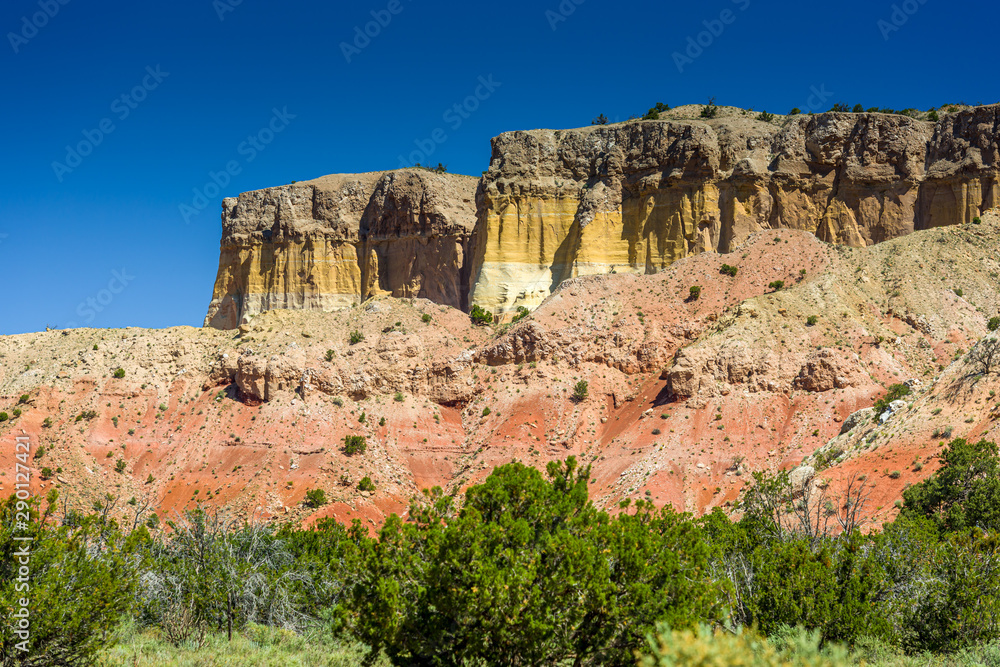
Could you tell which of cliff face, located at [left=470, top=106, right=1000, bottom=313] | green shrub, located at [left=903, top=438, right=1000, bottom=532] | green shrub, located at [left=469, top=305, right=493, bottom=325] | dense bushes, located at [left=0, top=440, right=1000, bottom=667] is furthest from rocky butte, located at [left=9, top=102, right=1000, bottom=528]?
dense bushes, located at [left=0, top=440, right=1000, bottom=667]

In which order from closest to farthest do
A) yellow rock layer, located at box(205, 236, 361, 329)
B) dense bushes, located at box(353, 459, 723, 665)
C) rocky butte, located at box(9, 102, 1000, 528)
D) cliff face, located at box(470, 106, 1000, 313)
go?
dense bushes, located at box(353, 459, 723, 665) → rocky butte, located at box(9, 102, 1000, 528) → cliff face, located at box(470, 106, 1000, 313) → yellow rock layer, located at box(205, 236, 361, 329)

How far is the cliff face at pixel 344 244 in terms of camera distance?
83.4 metres

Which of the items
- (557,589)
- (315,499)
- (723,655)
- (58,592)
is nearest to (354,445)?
(315,499)

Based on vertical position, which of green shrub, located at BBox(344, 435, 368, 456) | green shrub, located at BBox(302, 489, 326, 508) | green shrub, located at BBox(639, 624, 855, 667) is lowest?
green shrub, located at BBox(302, 489, 326, 508)

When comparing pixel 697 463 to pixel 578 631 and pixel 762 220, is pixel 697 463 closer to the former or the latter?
pixel 762 220

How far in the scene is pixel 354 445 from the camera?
5244 cm

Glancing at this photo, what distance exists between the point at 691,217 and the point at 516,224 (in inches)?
612

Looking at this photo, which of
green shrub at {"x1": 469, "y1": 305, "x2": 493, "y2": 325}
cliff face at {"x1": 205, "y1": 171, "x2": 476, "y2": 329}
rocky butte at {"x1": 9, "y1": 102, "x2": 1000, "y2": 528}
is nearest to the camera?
rocky butte at {"x1": 9, "y1": 102, "x2": 1000, "y2": 528}

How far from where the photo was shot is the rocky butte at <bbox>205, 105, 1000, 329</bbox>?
67562 millimetres

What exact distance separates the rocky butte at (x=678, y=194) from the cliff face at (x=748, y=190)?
0.11 m

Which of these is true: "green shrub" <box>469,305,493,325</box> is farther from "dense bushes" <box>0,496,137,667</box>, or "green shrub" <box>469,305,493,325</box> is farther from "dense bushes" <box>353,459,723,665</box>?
"dense bushes" <box>353,459,723,665</box>

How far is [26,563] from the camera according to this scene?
1603 centimetres

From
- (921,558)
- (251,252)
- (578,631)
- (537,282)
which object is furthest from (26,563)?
(251,252)

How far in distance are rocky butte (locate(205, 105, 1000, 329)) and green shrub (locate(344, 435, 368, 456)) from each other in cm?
2146
